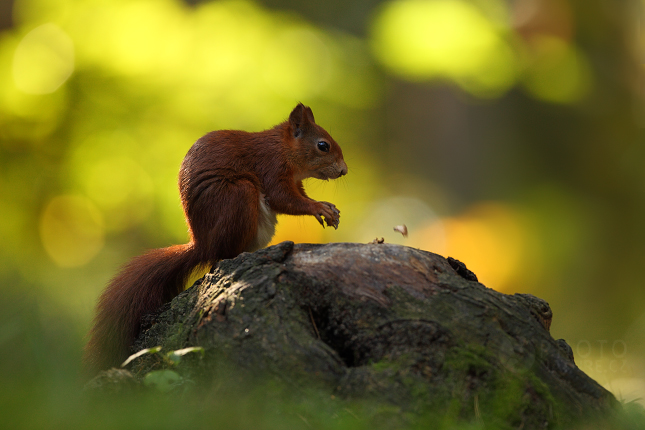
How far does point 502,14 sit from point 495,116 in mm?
1493

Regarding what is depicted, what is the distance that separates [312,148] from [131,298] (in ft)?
4.20

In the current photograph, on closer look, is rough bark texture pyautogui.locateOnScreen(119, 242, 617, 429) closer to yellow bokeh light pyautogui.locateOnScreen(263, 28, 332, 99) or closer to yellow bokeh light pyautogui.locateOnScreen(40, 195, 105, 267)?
yellow bokeh light pyautogui.locateOnScreen(40, 195, 105, 267)

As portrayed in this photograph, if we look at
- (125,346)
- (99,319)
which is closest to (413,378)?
(125,346)

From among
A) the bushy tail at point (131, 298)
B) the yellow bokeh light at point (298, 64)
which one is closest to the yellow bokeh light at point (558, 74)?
the yellow bokeh light at point (298, 64)

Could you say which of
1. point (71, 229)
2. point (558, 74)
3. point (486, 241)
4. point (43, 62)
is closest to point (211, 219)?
point (71, 229)

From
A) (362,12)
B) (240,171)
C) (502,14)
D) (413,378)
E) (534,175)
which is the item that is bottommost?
(413,378)

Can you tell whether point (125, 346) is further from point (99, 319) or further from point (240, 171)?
point (240, 171)

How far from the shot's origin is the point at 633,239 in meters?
7.22

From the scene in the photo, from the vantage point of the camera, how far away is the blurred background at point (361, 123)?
6523 millimetres

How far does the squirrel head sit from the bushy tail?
858 mm

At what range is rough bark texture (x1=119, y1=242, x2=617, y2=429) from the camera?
1641 mm

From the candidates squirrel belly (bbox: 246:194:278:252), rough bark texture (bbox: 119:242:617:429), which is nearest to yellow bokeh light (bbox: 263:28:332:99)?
squirrel belly (bbox: 246:194:278:252)

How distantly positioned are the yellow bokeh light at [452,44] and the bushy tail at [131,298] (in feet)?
18.4

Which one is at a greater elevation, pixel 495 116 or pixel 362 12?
pixel 362 12
